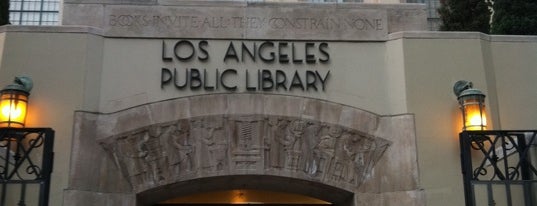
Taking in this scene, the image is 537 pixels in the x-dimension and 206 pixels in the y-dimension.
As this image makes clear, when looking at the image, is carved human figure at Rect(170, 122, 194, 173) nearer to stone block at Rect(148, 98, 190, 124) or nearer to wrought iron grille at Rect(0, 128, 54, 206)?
stone block at Rect(148, 98, 190, 124)

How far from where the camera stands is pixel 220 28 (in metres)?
10.7

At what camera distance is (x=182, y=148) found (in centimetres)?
998

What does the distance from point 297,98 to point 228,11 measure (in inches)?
70.5

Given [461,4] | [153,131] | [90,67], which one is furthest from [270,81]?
[461,4]

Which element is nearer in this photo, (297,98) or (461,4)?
(297,98)

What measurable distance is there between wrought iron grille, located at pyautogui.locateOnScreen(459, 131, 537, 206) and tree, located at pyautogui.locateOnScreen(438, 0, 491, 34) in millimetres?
7048

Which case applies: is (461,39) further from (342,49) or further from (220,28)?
(220,28)

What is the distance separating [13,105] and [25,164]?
2.81ft

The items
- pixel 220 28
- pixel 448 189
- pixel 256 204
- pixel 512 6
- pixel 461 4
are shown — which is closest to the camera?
pixel 448 189

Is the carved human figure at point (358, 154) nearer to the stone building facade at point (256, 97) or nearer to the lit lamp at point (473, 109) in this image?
the stone building facade at point (256, 97)

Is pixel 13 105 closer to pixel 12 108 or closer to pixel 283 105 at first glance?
pixel 12 108

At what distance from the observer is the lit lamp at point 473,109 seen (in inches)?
383

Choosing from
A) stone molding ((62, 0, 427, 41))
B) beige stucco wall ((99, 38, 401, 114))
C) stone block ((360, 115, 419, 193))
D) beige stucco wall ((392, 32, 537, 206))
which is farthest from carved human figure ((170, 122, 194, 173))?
Result: beige stucco wall ((392, 32, 537, 206))

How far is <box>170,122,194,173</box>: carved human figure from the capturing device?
9.94 meters
